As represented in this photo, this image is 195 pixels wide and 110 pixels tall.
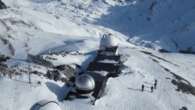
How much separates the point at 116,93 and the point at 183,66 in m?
28.6

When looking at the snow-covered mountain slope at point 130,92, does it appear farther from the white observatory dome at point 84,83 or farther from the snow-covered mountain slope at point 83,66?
the white observatory dome at point 84,83

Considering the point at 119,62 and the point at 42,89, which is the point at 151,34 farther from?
the point at 42,89

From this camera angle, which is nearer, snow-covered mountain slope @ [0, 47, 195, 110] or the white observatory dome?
snow-covered mountain slope @ [0, 47, 195, 110]

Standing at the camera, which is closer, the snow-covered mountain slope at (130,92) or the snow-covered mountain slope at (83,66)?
the snow-covered mountain slope at (130,92)

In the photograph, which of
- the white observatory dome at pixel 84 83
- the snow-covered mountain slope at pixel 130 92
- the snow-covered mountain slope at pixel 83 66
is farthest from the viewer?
the white observatory dome at pixel 84 83

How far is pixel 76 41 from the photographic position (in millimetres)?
85125

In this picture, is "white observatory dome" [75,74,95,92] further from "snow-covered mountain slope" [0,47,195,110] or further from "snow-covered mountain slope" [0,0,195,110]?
"snow-covered mountain slope" [0,0,195,110]

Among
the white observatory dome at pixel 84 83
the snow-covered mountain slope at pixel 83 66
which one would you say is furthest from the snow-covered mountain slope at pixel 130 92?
the white observatory dome at pixel 84 83

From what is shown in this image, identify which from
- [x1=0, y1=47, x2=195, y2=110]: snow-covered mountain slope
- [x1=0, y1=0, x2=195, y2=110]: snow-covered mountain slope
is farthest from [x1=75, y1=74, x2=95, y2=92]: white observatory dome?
[x1=0, y1=0, x2=195, y2=110]: snow-covered mountain slope

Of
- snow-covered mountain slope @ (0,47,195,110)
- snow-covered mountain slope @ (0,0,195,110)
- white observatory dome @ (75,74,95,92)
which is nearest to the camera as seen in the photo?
snow-covered mountain slope @ (0,47,195,110)

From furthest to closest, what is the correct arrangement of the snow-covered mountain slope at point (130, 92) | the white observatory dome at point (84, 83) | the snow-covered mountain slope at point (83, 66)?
the white observatory dome at point (84, 83)
the snow-covered mountain slope at point (83, 66)
the snow-covered mountain slope at point (130, 92)

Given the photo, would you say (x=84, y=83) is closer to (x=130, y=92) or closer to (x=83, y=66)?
(x=130, y=92)

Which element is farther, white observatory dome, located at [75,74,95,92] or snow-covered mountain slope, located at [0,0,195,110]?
white observatory dome, located at [75,74,95,92]

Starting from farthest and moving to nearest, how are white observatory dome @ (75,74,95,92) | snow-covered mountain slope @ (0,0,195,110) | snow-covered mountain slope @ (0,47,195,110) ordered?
white observatory dome @ (75,74,95,92)
snow-covered mountain slope @ (0,0,195,110)
snow-covered mountain slope @ (0,47,195,110)
